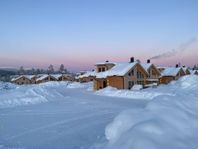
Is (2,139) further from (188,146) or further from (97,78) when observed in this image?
(97,78)

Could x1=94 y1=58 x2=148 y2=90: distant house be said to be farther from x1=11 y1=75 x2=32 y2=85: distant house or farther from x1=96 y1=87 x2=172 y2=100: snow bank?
x1=11 y1=75 x2=32 y2=85: distant house

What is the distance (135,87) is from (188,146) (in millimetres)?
33872

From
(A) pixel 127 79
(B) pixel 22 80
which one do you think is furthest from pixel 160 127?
(B) pixel 22 80

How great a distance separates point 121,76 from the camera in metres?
39.3

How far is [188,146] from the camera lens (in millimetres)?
5965

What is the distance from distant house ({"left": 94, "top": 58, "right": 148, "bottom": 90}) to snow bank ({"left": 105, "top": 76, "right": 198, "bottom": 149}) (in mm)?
28918

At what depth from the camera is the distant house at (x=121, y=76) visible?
39.5 metres

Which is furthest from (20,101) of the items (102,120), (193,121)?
(193,121)

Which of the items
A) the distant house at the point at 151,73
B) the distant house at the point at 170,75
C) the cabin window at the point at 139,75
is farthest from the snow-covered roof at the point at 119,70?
the distant house at the point at 170,75

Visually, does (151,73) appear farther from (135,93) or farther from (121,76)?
(135,93)

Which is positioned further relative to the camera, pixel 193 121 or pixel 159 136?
pixel 193 121

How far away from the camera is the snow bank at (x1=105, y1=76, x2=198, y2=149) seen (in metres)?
6.18

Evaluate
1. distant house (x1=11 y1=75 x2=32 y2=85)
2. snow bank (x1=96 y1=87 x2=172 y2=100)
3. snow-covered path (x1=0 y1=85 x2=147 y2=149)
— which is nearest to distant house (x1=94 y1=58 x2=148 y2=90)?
snow bank (x1=96 y1=87 x2=172 y2=100)

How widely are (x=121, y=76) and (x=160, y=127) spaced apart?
32358 millimetres
